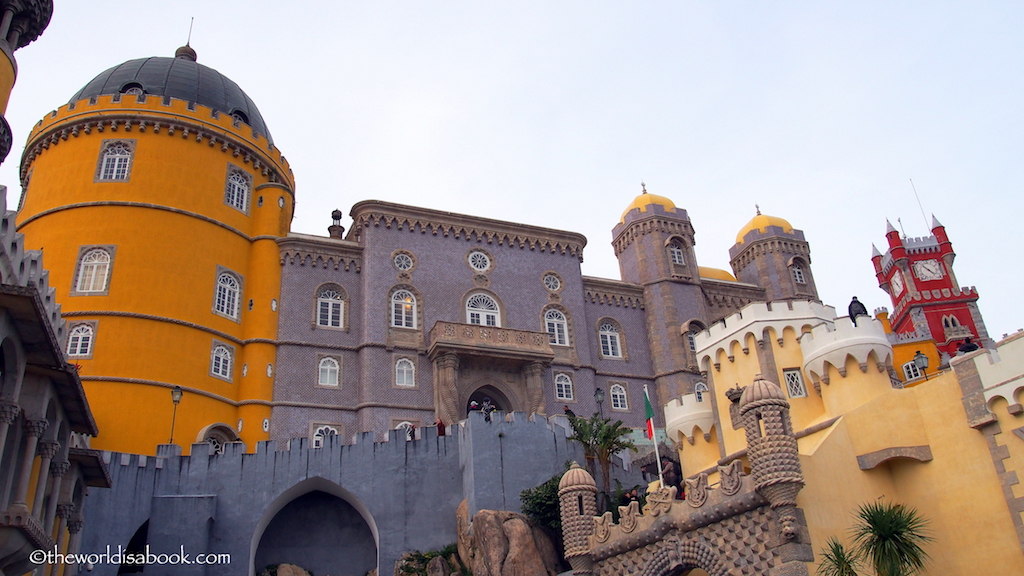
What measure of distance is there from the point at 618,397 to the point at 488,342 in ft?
23.8

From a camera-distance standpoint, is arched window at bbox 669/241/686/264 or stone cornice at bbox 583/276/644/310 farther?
arched window at bbox 669/241/686/264

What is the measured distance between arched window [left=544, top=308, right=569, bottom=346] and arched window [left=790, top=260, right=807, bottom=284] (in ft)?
45.7

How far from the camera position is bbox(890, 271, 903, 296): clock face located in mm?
56469

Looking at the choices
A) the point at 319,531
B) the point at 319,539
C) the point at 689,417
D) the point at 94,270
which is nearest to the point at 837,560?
the point at 689,417

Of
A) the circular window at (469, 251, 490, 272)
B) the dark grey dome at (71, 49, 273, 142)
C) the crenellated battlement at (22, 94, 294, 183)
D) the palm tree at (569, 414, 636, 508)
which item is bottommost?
the palm tree at (569, 414, 636, 508)

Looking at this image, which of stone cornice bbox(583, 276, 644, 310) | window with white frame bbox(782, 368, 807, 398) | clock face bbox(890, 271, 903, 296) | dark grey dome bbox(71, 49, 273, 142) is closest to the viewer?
window with white frame bbox(782, 368, 807, 398)

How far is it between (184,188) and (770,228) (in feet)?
96.7

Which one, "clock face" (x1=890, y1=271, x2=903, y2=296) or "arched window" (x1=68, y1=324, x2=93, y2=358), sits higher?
"clock face" (x1=890, y1=271, x2=903, y2=296)

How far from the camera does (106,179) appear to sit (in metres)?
34.3

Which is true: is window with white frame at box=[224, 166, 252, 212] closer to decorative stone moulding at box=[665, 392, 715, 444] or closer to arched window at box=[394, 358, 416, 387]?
arched window at box=[394, 358, 416, 387]

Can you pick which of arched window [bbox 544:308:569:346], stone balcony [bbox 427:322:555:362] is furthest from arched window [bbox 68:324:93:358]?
arched window [bbox 544:308:569:346]

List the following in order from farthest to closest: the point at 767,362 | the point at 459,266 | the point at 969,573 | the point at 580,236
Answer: the point at 580,236
the point at 459,266
the point at 767,362
the point at 969,573

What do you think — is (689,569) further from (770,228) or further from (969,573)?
(770,228)

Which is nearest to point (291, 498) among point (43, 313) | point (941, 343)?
point (43, 313)
